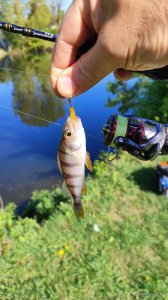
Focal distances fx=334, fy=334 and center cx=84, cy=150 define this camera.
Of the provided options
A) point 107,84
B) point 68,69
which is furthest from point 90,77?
point 107,84

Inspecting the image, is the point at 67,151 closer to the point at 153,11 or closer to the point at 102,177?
the point at 153,11

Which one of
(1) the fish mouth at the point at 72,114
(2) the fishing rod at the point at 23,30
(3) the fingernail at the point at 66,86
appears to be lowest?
(1) the fish mouth at the point at 72,114

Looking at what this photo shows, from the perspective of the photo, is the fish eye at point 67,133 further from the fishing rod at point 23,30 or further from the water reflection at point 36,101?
the fishing rod at point 23,30

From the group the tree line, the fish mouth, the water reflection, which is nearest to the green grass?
the water reflection

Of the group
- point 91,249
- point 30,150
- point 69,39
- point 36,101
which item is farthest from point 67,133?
point 30,150

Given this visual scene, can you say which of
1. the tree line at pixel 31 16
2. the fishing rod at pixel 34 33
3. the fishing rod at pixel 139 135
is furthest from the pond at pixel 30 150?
the fishing rod at pixel 34 33

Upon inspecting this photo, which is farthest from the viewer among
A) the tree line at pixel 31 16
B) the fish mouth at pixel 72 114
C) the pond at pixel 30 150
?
the pond at pixel 30 150

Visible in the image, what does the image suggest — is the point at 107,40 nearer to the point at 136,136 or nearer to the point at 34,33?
the point at 34,33
